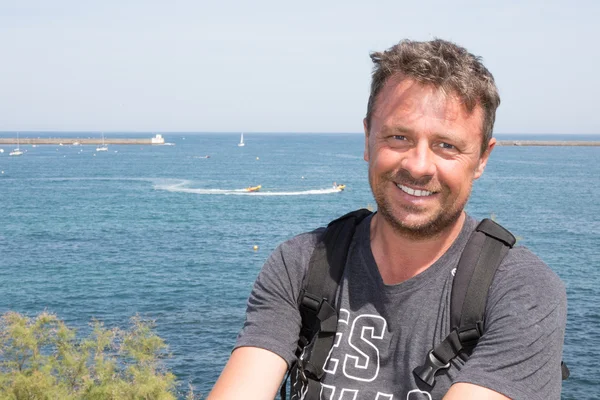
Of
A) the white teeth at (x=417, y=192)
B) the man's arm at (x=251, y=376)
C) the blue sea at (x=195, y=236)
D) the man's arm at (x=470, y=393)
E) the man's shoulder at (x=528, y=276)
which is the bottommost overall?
the blue sea at (x=195, y=236)

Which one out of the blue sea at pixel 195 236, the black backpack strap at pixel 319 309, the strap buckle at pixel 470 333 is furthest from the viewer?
the blue sea at pixel 195 236

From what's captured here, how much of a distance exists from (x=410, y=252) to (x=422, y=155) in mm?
347

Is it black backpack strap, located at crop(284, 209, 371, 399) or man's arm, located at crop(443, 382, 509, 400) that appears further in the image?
black backpack strap, located at crop(284, 209, 371, 399)

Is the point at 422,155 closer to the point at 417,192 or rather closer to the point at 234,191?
the point at 417,192

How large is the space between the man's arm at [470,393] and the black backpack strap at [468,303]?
15 cm

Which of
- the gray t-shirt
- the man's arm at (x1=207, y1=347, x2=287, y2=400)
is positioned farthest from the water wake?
the man's arm at (x1=207, y1=347, x2=287, y2=400)

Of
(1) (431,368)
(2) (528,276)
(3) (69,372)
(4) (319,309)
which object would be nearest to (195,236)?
(3) (69,372)

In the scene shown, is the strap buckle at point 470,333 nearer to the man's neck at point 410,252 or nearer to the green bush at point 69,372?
the man's neck at point 410,252

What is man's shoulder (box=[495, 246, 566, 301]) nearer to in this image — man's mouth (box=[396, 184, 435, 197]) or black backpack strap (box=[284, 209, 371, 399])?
man's mouth (box=[396, 184, 435, 197])

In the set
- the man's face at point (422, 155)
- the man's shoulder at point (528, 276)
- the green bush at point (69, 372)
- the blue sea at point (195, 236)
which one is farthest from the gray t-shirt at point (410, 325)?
the blue sea at point (195, 236)

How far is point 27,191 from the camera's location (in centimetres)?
9875

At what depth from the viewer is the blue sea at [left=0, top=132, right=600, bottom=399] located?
3928 cm

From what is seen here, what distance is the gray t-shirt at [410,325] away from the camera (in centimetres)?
194

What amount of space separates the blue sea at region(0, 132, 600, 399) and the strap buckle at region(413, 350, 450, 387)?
98.6 feet
